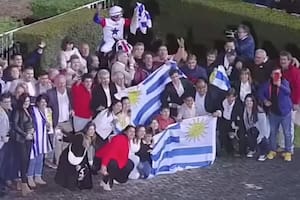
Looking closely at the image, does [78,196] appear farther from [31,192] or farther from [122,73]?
[122,73]

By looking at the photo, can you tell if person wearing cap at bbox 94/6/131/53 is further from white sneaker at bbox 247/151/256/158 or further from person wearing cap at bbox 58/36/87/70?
white sneaker at bbox 247/151/256/158

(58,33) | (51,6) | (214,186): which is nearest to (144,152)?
(214,186)

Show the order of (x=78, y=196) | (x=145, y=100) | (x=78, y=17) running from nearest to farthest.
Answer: (x=78, y=196) → (x=145, y=100) → (x=78, y=17)

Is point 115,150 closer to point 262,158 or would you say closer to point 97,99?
point 97,99

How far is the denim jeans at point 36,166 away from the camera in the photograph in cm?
1574

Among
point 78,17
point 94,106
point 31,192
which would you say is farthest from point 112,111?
point 78,17

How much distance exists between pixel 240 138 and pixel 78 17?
478 centimetres

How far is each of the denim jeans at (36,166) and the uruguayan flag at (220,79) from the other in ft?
9.18

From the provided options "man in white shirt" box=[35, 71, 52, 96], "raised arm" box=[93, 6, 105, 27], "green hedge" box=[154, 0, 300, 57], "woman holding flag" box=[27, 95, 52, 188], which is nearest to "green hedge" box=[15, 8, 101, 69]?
"raised arm" box=[93, 6, 105, 27]

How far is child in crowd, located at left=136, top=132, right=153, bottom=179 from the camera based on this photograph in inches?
A: 634

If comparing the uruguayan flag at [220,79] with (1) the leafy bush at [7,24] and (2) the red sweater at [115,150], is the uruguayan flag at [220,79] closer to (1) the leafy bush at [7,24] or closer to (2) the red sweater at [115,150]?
(2) the red sweater at [115,150]

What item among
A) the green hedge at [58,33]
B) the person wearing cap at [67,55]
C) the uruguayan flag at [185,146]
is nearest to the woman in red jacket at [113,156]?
the uruguayan flag at [185,146]

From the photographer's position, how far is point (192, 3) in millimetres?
21688

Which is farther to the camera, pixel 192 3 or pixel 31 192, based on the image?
pixel 192 3
